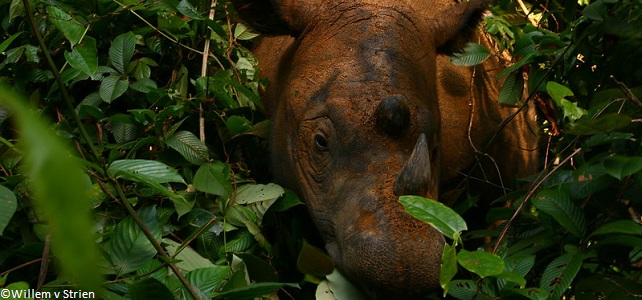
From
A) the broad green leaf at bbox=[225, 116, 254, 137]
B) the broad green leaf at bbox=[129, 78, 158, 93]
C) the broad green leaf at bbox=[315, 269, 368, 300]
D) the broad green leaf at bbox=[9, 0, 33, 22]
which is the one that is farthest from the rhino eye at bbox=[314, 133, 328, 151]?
the broad green leaf at bbox=[9, 0, 33, 22]

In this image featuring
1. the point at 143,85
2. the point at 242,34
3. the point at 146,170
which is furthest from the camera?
the point at 242,34

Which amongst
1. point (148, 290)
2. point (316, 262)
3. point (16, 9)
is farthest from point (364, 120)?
point (16, 9)

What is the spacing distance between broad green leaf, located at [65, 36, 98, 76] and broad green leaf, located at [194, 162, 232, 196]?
0.59 metres

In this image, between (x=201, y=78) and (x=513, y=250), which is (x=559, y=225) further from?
(x=201, y=78)

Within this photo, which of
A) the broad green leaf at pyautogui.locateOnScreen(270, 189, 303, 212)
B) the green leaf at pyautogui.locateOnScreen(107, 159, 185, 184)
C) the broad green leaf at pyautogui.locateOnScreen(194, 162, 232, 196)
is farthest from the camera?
the broad green leaf at pyautogui.locateOnScreen(270, 189, 303, 212)

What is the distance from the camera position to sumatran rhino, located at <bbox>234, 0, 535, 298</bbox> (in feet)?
8.57

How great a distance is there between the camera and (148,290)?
1.97 m

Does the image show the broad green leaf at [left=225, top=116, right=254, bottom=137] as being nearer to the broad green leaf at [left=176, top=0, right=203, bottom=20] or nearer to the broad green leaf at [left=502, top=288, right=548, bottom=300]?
the broad green leaf at [left=176, top=0, right=203, bottom=20]

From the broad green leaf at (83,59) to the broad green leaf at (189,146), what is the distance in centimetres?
47

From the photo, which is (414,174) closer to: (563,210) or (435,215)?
A: (563,210)

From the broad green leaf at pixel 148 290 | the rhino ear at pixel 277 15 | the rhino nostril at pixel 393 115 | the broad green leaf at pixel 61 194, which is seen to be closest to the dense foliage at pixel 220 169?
the broad green leaf at pixel 148 290

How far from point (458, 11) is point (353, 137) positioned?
105 centimetres

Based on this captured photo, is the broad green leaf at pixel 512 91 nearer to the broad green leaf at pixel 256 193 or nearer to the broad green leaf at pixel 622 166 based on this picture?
the broad green leaf at pixel 256 193

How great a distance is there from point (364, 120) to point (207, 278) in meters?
1.14
